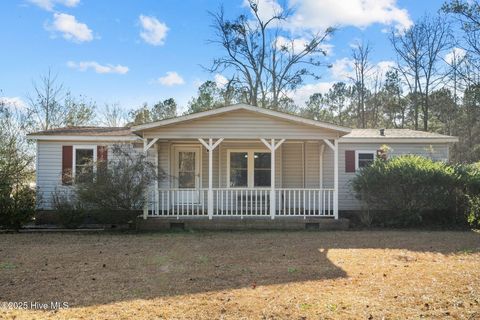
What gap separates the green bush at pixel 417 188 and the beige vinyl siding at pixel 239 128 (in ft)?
6.77

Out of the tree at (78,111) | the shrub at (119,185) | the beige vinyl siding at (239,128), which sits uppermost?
the tree at (78,111)

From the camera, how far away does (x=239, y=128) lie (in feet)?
36.9

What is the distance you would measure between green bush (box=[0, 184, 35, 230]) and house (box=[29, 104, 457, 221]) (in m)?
1.69

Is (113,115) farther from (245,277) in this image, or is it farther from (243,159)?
(245,277)

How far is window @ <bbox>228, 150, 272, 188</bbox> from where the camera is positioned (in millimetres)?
13312

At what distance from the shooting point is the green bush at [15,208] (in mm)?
10617

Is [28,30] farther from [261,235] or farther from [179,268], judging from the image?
[179,268]

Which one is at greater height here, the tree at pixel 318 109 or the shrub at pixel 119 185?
the tree at pixel 318 109

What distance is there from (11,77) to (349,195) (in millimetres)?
19422

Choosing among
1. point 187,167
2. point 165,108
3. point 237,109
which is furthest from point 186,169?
point 165,108

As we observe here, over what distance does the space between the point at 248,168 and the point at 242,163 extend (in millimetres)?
269

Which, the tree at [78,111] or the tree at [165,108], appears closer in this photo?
the tree at [78,111]

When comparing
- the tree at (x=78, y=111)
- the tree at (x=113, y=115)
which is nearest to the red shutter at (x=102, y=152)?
the tree at (x=78, y=111)

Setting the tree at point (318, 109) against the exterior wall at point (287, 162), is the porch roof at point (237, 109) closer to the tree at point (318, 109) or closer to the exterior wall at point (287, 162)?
the exterior wall at point (287, 162)
